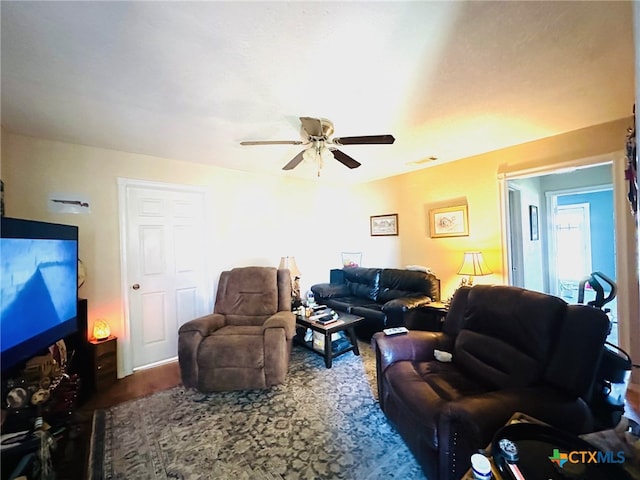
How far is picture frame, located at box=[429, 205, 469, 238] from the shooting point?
3.40 metres

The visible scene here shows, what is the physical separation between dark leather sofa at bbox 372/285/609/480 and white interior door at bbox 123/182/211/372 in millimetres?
2478

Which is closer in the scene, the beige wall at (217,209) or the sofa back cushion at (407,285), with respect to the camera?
the beige wall at (217,209)

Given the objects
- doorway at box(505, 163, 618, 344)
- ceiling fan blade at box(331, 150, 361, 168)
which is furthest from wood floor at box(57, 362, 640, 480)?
ceiling fan blade at box(331, 150, 361, 168)

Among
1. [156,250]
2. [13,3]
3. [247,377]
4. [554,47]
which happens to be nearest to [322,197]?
[156,250]

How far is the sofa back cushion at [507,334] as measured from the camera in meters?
1.43

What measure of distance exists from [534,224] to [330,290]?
335cm

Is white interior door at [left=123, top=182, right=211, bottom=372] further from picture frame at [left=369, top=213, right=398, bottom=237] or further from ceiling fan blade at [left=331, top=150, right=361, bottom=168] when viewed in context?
picture frame at [left=369, top=213, right=398, bottom=237]

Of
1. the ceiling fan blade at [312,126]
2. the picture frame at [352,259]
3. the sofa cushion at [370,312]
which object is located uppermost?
the ceiling fan blade at [312,126]

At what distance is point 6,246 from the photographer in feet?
4.07

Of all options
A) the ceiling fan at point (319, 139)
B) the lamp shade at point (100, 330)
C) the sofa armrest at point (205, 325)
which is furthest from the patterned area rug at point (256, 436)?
the ceiling fan at point (319, 139)

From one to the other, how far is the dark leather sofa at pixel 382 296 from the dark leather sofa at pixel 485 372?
1045mm

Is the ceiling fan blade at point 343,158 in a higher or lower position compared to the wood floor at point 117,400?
higher

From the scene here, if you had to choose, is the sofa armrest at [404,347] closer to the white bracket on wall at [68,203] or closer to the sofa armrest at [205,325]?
the sofa armrest at [205,325]

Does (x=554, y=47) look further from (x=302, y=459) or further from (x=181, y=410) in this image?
(x=181, y=410)
